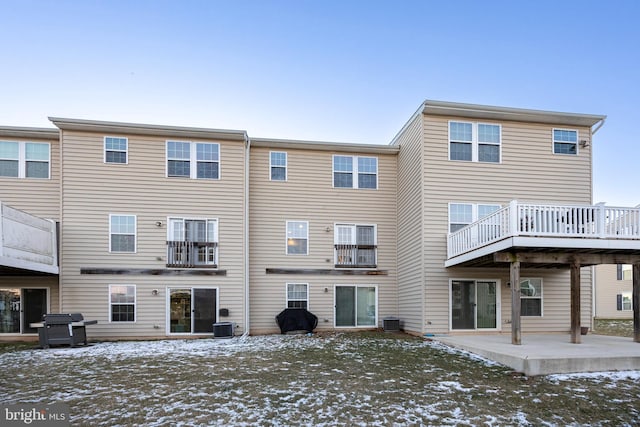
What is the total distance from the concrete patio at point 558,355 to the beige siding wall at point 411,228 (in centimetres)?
263

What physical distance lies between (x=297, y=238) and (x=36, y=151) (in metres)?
8.82

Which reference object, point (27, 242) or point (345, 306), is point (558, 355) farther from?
point (27, 242)

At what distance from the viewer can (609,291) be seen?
88.3ft

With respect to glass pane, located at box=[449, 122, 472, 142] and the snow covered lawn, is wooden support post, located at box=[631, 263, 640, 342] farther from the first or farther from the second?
glass pane, located at box=[449, 122, 472, 142]

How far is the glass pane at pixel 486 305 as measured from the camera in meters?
12.3

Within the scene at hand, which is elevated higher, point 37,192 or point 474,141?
point 474,141

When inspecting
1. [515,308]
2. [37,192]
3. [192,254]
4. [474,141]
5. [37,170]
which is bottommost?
[515,308]

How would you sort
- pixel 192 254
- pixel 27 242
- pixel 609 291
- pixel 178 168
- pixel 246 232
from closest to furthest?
pixel 27 242 < pixel 192 254 < pixel 178 168 < pixel 246 232 < pixel 609 291

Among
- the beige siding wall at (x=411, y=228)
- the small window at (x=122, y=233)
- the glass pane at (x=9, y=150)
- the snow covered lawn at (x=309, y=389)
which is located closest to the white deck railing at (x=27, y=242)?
the small window at (x=122, y=233)

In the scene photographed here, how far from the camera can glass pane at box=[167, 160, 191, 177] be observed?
13320mm

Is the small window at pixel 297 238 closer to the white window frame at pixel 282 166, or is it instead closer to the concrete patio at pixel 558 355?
the white window frame at pixel 282 166

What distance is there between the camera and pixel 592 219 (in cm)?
976

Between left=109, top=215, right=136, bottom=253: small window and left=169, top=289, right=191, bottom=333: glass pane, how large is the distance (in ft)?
6.43

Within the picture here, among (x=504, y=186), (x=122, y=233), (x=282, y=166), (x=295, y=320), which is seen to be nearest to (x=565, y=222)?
(x=504, y=186)
